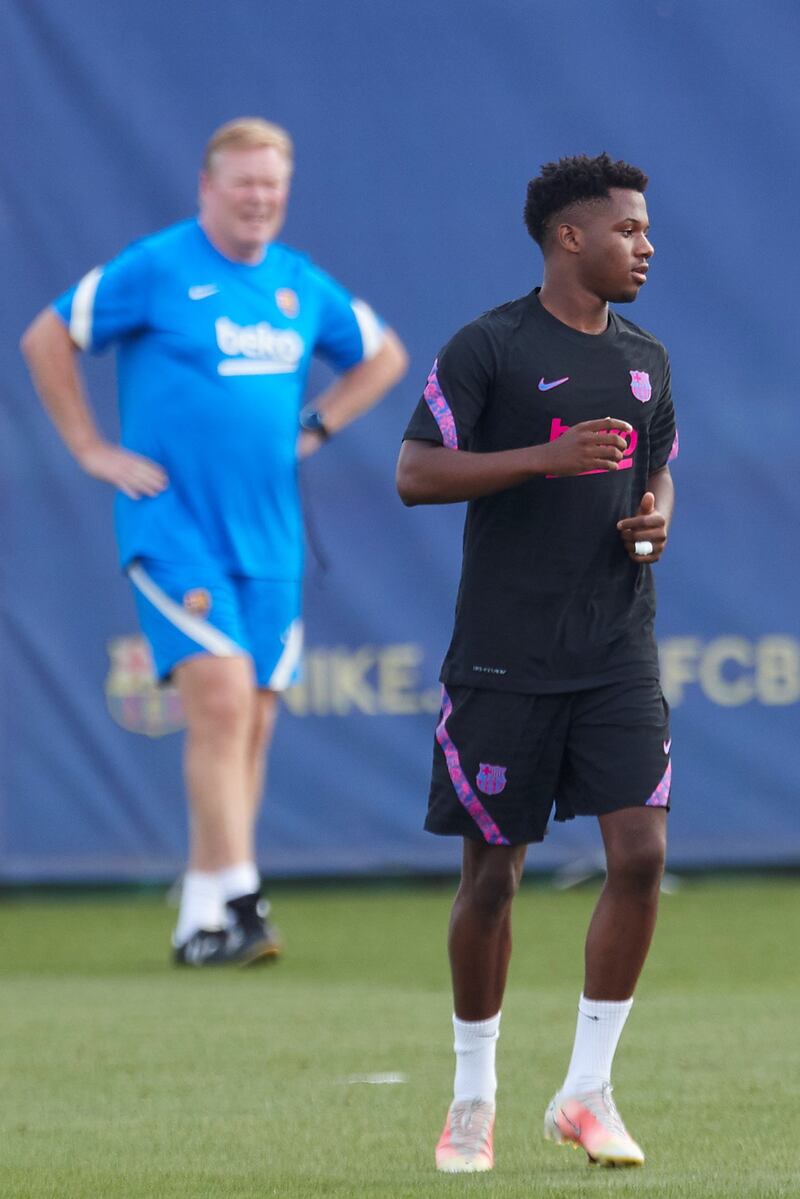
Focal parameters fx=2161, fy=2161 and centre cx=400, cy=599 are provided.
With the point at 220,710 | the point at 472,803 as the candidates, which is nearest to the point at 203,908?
the point at 220,710

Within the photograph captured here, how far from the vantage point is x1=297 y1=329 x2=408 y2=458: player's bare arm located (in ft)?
23.1

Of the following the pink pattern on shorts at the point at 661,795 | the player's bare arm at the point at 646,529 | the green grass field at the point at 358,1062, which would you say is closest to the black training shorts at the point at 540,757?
the pink pattern on shorts at the point at 661,795

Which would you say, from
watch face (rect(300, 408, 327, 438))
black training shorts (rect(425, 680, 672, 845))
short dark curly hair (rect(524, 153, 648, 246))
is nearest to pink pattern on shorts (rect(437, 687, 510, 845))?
black training shorts (rect(425, 680, 672, 845))

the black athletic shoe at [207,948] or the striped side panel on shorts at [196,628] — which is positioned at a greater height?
the striped side panel on shorts at [196,628]

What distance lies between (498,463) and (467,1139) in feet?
3.56

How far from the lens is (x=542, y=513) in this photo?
357 cm

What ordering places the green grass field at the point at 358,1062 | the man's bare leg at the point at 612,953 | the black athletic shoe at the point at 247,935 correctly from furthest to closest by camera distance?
the black athletic shoe at the point at 247,935
the man's bare leg at the point at 612,953
the green grass field at the point at 358,1062

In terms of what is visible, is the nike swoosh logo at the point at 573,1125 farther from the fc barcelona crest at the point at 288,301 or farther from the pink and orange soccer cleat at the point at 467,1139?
the fc barcelona crest at the point at 288,301

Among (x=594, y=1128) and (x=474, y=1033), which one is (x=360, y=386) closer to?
(x=474, y=1033)

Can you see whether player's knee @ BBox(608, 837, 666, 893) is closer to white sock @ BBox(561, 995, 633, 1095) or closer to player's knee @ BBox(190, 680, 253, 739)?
white sock @ BBox(561, 995, 633, 1095)

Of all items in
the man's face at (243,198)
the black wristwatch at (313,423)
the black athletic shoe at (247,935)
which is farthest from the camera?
the black wristwatch at (313,423)

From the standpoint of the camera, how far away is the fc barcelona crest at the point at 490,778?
352cm

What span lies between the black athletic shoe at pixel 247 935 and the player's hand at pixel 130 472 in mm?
1263

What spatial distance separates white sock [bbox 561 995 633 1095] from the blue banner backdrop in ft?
14.9
